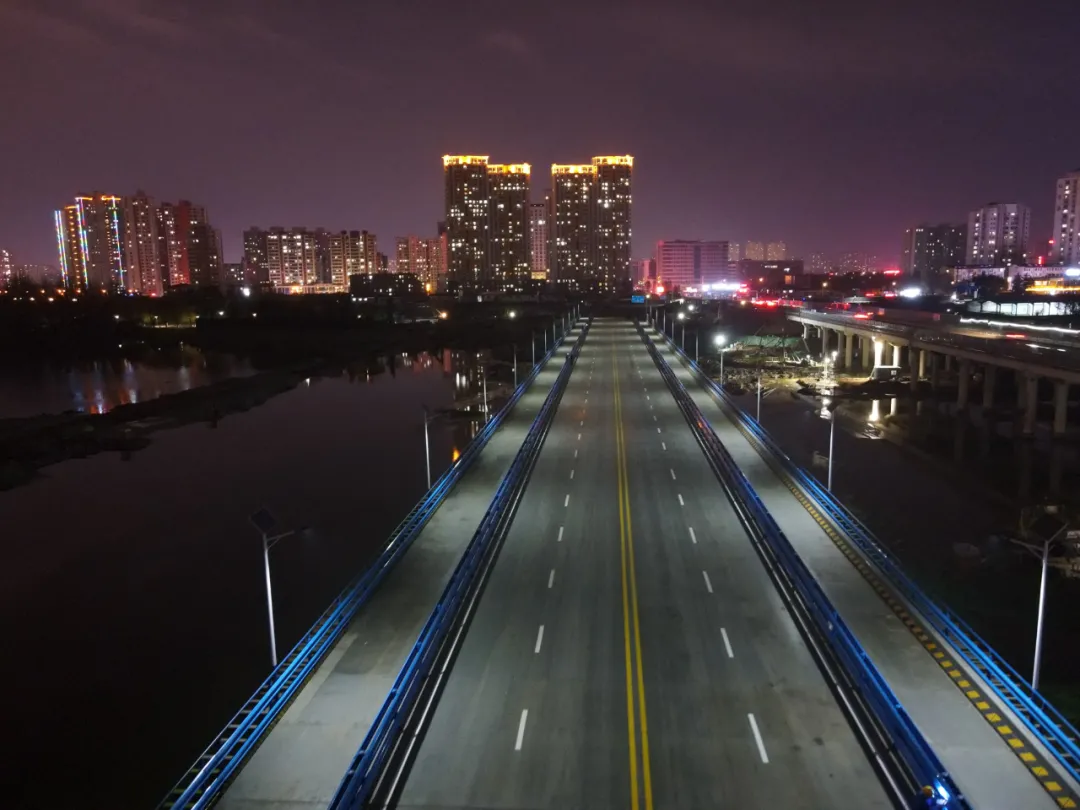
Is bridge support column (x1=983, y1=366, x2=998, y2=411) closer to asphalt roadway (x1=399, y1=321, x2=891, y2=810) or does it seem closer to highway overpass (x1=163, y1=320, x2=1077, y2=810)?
highway overpass (x1=163, y1=320, x2=1077, y2=810)

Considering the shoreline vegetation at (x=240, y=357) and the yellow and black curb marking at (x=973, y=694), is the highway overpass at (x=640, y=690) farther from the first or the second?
the shoreline vegetation at (x=240, y=357)

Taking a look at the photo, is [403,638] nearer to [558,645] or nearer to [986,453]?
[558,645]

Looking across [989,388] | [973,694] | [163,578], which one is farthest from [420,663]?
[989,388]

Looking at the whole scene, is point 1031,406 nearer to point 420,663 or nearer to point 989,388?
point 989,388

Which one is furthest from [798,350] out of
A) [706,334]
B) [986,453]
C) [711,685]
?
[711,685]

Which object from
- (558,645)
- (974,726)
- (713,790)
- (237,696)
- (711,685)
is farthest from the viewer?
(237,696)

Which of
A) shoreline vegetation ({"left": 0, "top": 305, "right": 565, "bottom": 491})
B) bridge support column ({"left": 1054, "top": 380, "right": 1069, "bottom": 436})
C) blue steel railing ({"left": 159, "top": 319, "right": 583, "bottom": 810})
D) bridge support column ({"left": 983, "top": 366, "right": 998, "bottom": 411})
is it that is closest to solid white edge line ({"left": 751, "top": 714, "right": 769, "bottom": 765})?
blue steel railing ({"left": 159, "top": 319, "right": 583, "bottom": 810})

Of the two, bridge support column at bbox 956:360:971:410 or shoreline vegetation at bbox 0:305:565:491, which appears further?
bridge support column at bbox 956:360:971:410
